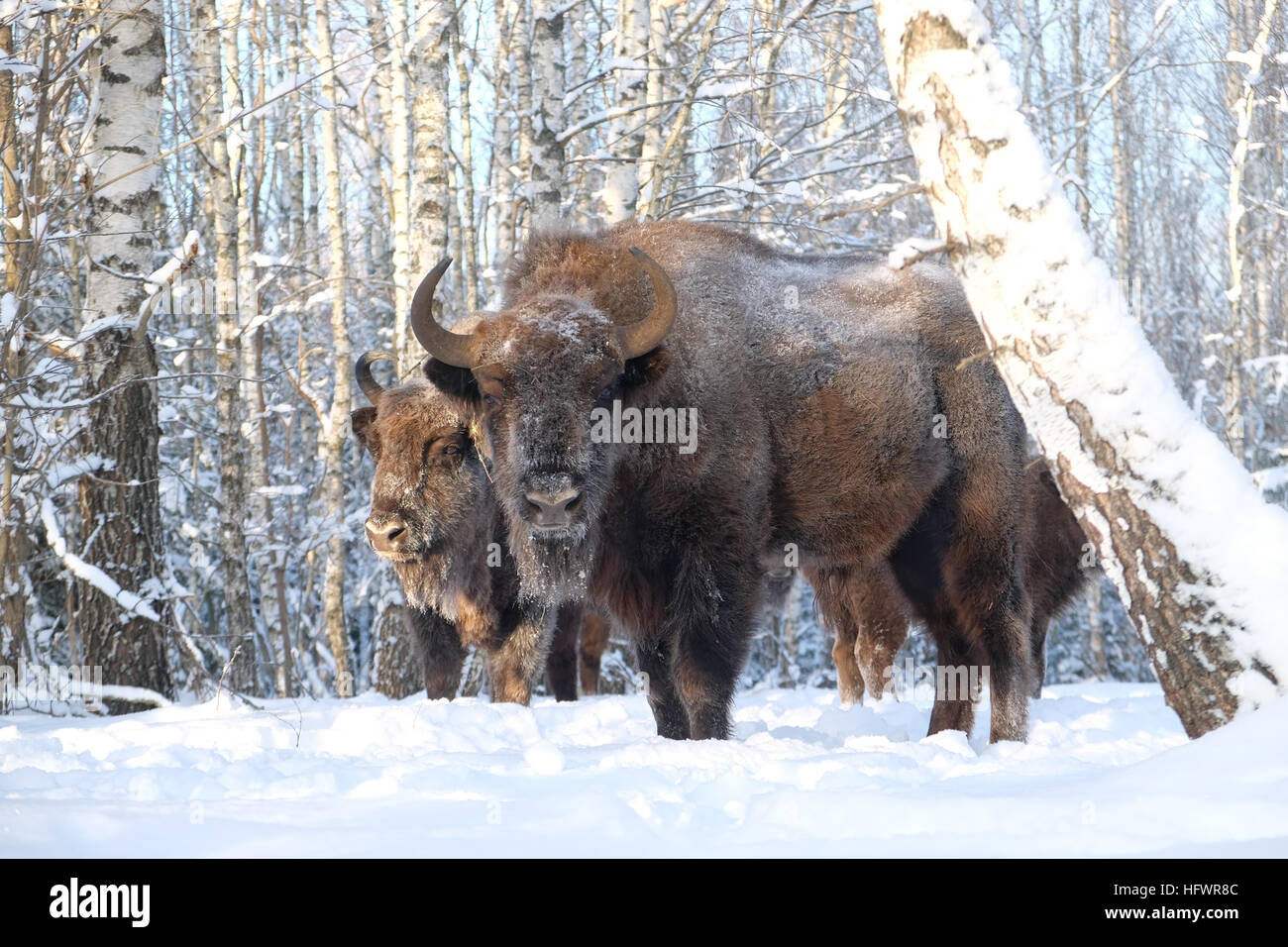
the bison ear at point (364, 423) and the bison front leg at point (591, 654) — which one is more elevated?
the bison ear at point (364, 423)

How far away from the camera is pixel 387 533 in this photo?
6258 mm

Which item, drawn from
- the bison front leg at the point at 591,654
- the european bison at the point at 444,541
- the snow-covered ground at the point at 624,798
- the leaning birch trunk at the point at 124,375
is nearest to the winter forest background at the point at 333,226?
the leaning birch trunk at the point at 124,375

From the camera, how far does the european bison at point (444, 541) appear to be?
250 inches

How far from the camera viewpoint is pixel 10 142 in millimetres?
5680

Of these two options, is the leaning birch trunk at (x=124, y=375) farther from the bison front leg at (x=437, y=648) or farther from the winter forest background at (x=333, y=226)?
the bison front leg at (x=437, y=648)

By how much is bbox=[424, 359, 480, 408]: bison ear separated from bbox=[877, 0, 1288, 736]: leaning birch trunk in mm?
2171

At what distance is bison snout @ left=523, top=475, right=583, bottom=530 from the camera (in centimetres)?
447

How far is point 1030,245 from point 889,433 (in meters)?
2.07

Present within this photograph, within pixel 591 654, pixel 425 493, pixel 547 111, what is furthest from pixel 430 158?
pixel 591 654

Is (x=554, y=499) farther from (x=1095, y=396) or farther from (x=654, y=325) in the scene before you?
(x=1095, y=396)

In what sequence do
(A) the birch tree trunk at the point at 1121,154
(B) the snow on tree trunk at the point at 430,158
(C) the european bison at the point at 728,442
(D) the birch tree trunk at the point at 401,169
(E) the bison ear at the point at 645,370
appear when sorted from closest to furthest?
1. (C) the european bison at the point at 728,442
2. (E) the bison ear at the point at 645,370
3. (B) the snow on tree trunk at the point at 430,158
4. (D) the birch tree trunk at the point at 401,169
5. (A) the birch tree trunk at the point at 1121,154

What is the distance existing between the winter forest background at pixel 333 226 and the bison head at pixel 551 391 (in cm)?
102

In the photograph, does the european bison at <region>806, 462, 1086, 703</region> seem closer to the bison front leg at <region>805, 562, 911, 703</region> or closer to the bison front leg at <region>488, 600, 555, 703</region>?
the bison front leg at <region>805, 562, 911, 703</region>

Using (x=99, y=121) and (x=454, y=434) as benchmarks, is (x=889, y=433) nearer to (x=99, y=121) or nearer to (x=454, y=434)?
(x=454, y=434)
